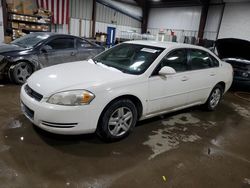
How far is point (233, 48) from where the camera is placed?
241 inches

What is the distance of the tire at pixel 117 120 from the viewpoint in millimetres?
2471

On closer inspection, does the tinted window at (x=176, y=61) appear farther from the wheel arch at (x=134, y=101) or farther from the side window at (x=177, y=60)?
the wheel arch at (x=134, y=101)

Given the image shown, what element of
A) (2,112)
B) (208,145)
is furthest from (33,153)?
(208,145)

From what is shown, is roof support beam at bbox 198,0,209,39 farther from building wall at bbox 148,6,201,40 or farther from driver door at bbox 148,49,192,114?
driver door at bbox 148,49,192,114

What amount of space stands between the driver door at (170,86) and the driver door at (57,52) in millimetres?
3081

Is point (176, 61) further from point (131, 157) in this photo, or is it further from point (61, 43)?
point (61, 43)

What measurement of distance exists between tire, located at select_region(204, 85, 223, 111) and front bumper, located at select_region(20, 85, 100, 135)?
2504 mm

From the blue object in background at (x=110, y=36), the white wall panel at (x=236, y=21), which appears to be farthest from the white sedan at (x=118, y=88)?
the blue object in background at (x=110, y=36)

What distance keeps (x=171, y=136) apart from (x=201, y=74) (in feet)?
4.03

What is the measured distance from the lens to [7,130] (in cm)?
273

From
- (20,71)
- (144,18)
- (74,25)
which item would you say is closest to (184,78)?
(20,71)

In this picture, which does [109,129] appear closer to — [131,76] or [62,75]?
[131,76]

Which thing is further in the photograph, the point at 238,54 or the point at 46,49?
the point at 238,54

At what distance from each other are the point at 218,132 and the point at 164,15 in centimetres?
1154
